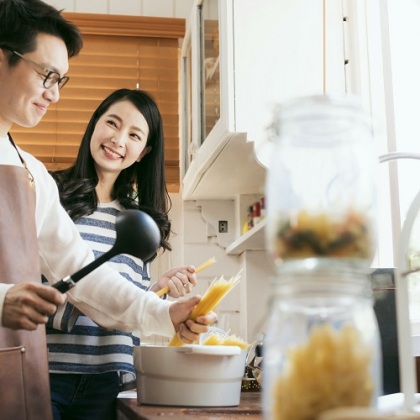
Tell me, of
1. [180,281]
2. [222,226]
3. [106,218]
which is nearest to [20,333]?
[180,281]

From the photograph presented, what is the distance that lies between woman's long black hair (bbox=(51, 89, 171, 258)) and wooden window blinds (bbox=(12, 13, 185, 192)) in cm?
91

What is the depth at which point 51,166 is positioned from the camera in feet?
10.4

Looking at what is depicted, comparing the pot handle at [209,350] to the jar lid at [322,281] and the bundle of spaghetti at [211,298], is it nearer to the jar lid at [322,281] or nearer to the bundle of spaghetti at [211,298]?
the bundle of spaghetti at [211,298]

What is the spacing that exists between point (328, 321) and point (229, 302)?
2.52 metres

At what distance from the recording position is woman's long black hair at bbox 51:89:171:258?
2174mm

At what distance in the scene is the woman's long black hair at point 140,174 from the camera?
2.17m

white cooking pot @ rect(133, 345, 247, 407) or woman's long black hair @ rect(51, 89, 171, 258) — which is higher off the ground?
woman's long black hair @ rect(51, 89, 171, 258)

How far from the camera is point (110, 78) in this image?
326cm

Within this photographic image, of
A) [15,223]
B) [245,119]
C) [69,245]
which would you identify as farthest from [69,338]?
[245,119]

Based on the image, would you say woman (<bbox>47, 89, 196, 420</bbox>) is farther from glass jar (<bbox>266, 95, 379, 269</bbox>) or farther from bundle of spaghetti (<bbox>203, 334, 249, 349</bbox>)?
glass jar (<bbox>266, 95, 379, 269</bbox>)

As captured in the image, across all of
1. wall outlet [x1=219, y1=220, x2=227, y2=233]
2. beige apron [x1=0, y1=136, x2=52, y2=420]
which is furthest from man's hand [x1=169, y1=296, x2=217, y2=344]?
wall outlet [x1=219, y1=220, x2=227, y2=233]

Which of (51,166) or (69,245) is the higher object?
(51,166)

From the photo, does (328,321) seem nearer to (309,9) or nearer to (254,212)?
(309,9)

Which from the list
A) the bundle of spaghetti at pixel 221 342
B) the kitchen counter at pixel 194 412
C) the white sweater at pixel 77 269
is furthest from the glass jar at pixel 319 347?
the white sweater at pixel 77 269
